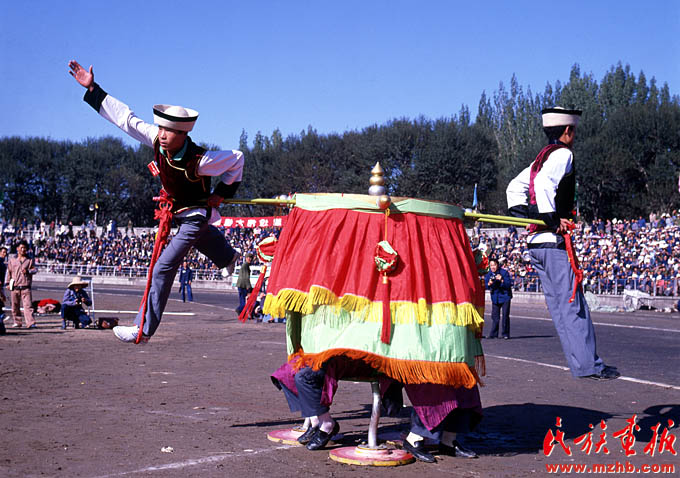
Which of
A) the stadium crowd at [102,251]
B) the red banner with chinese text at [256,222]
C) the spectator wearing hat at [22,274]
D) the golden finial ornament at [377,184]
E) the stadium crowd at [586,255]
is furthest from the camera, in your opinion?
the stadium crowd at [102,251]

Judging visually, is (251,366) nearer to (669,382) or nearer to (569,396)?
(569,396)

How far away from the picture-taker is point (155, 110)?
6.60 m

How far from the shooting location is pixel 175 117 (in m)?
6.50

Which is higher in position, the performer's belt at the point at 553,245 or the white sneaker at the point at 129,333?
the performer's belt at the point at 553,245

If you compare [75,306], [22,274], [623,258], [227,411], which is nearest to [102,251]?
[623,258]

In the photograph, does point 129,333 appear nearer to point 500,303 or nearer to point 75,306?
point 500,303

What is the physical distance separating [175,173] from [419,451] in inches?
118

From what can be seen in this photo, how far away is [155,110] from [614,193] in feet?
212

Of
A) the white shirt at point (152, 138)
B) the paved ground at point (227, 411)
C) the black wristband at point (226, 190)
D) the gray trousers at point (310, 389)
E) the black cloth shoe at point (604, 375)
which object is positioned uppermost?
the white shirt at point (152, 138)

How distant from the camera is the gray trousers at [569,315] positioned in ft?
20.5

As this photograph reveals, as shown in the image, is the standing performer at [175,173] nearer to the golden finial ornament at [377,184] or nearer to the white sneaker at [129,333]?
the white sneaker at [129,333]

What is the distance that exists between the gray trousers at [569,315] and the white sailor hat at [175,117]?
3108 mm
